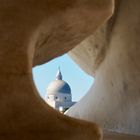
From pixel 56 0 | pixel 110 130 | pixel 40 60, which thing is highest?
pixel 56 0

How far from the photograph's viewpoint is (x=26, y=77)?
66cm

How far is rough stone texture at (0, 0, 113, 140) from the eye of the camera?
2.07 ft

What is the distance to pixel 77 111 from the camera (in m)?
1.72

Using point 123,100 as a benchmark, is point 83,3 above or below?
above

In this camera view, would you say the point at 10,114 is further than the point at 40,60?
No

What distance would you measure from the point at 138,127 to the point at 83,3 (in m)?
0.80

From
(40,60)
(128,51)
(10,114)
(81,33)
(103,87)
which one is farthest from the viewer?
(103,87)

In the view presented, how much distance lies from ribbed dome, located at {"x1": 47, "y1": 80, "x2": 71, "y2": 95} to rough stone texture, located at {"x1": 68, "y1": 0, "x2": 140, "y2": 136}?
961cm

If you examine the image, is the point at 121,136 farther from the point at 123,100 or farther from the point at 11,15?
the point at 11,15

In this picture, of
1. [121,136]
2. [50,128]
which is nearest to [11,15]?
[50,128]

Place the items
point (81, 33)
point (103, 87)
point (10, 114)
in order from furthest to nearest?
point (103, 87) → point (81, 33) → point (10, 114)

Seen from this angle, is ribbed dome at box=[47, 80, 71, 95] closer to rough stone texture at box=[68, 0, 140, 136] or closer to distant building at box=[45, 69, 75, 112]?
distant building at box=[45, 69, 75, 112]

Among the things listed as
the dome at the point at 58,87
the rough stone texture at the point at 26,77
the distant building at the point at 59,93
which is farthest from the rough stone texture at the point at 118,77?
the dome at the point at 58,87

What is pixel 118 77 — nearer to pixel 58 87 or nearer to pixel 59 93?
pixel 59 93
